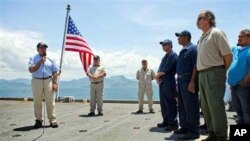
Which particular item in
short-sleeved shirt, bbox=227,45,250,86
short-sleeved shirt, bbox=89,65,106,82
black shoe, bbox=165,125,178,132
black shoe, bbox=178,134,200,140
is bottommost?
black shoe, bbox=178,134,200,140

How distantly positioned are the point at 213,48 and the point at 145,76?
624cm

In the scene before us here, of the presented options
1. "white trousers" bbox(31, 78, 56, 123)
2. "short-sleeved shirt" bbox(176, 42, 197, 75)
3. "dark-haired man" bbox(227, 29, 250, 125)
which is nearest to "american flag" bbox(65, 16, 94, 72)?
"white trousers" bbox(31, 78, 56, 123)

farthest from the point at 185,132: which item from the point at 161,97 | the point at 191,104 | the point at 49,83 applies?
the point at 49,83

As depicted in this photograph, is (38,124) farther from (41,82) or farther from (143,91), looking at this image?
(143,91)

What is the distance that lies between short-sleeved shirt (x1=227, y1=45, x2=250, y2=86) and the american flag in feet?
28.9

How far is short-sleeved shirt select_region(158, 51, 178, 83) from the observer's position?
22.7ft

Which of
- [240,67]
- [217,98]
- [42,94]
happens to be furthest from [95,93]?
[217,98]

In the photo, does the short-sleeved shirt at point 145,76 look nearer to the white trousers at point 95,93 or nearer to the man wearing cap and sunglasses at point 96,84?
the man wearing cap and sunglasses at point 96,84

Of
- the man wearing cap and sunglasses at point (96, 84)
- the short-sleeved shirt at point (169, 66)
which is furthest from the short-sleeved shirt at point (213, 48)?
the man wearing cap and sunglasses at point (96, 84)

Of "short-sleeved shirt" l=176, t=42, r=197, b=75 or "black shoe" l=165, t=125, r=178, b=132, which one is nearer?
"short-sleeved shirt" l=176, t=42, r=197, b=75

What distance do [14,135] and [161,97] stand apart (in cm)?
312

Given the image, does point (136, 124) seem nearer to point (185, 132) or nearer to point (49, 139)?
point (185, 132)

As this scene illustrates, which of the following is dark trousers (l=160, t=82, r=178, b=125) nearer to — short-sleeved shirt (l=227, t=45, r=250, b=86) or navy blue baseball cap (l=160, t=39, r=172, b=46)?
navy blue baseball cap (l=160, t=39, r=172, b=46)

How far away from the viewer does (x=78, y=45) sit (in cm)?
1406
